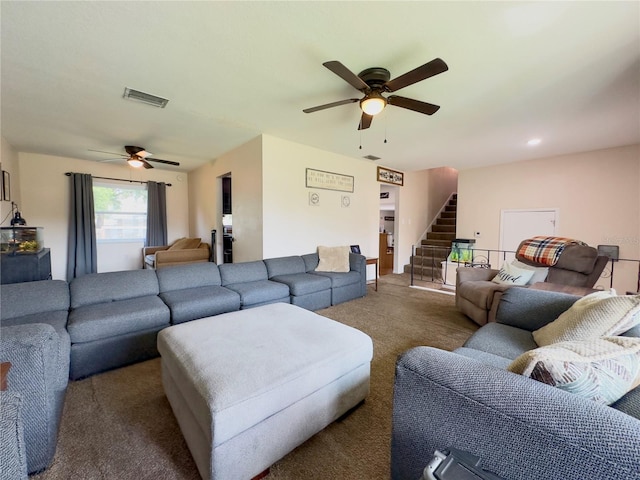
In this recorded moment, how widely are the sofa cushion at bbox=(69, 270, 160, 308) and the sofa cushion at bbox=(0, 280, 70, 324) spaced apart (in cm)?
8

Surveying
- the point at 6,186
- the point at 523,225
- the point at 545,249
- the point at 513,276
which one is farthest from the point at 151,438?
the point at 523,225

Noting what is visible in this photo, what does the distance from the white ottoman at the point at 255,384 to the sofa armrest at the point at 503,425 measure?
1.54ft

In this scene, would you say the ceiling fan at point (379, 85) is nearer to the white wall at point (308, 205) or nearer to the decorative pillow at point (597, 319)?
the decorative pillow at point (597, 319)

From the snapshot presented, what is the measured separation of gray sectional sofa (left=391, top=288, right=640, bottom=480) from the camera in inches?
22.7

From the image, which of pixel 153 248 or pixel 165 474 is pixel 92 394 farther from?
pixel 153 248

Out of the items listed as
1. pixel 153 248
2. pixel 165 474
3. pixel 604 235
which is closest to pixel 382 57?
pixel 165 474

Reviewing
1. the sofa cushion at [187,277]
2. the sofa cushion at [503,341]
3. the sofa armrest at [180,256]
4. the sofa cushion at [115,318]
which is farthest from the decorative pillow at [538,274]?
the sofa armrest at [180,256]

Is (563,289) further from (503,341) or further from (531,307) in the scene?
(503,341)

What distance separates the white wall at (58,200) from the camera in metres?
4.70

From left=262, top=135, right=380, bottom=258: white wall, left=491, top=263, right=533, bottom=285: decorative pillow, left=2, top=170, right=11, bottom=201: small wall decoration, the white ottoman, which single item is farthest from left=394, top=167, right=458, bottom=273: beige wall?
left=2, top=170, right=11, bottom=201: small wall decoration

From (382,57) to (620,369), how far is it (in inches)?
88.1

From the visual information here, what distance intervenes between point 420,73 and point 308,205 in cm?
284

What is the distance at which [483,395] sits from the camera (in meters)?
0.75

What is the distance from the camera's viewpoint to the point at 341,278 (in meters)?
3.79
